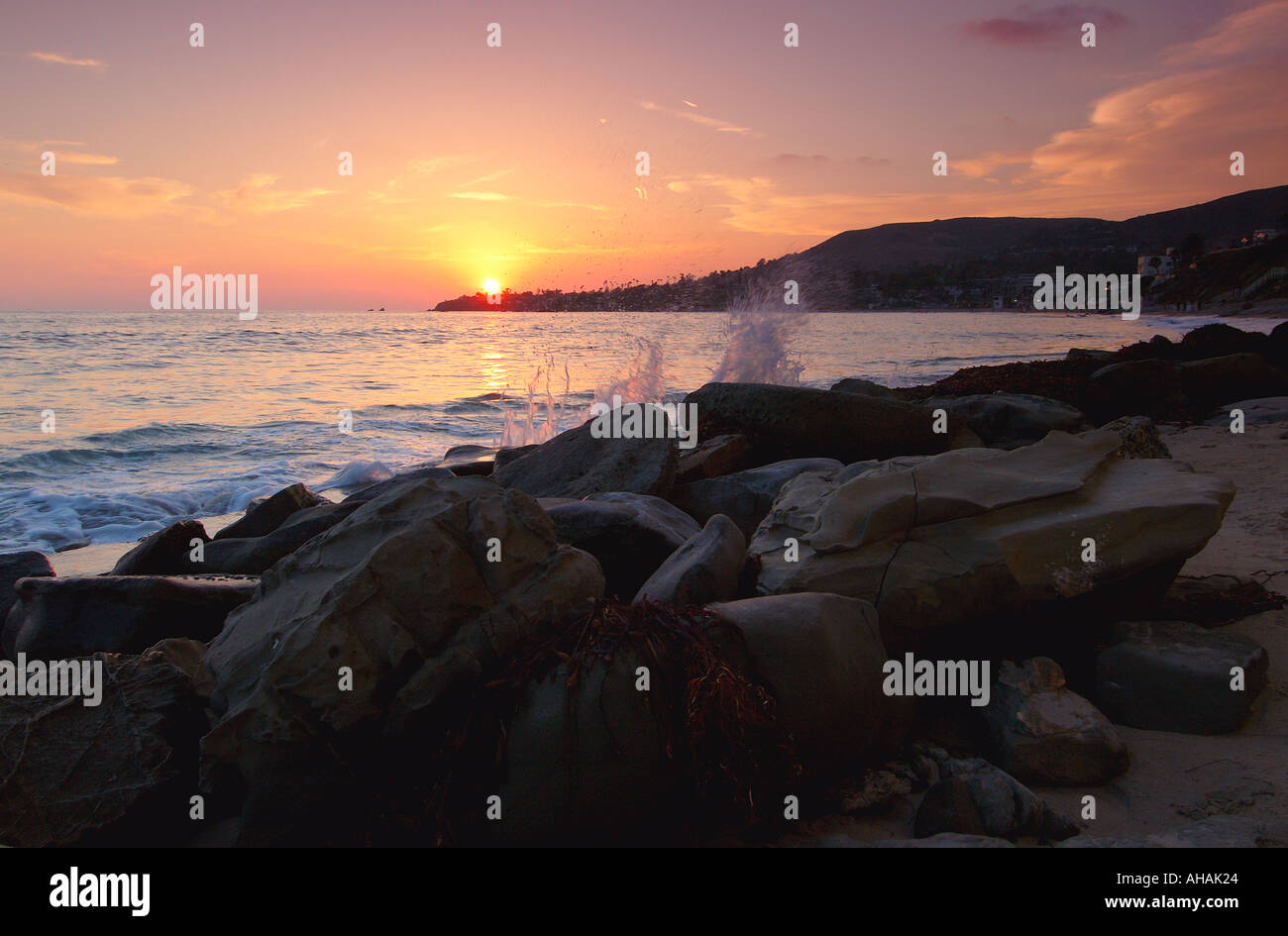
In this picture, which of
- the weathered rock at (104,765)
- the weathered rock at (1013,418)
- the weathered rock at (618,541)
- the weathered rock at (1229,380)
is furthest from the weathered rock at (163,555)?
the weathered rock at (1229,380)

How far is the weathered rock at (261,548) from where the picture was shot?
244 inches

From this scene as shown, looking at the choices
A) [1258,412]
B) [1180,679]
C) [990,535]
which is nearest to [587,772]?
[990,535]

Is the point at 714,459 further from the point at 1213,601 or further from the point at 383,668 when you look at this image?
the point at 383,668

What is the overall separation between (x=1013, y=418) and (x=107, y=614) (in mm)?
8124

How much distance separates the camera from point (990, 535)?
374 centimetres

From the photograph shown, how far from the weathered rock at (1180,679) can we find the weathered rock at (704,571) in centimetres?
166

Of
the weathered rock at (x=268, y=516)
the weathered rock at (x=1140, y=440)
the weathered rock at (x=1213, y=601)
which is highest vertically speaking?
the weathered rock at (x=1140, y=440)

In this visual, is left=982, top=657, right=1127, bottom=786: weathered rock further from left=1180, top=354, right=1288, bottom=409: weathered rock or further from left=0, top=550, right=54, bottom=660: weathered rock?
left=1180, top=354, right=1288, bottom=409: weathered rock

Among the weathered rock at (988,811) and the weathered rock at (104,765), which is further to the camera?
the weathered rock at (104,765)

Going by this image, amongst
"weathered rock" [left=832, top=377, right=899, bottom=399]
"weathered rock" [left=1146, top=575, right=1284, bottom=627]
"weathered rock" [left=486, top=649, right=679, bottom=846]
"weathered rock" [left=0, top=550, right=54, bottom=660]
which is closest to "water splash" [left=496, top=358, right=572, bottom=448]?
"weathered rock" [left=832, top=377, right=899, bottom=399]

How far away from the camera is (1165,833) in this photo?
246 centimetres

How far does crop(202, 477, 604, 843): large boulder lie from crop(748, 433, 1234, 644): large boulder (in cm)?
130

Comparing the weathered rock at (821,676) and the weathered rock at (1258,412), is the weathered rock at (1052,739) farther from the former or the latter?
the weathered rock at (1258,412)
